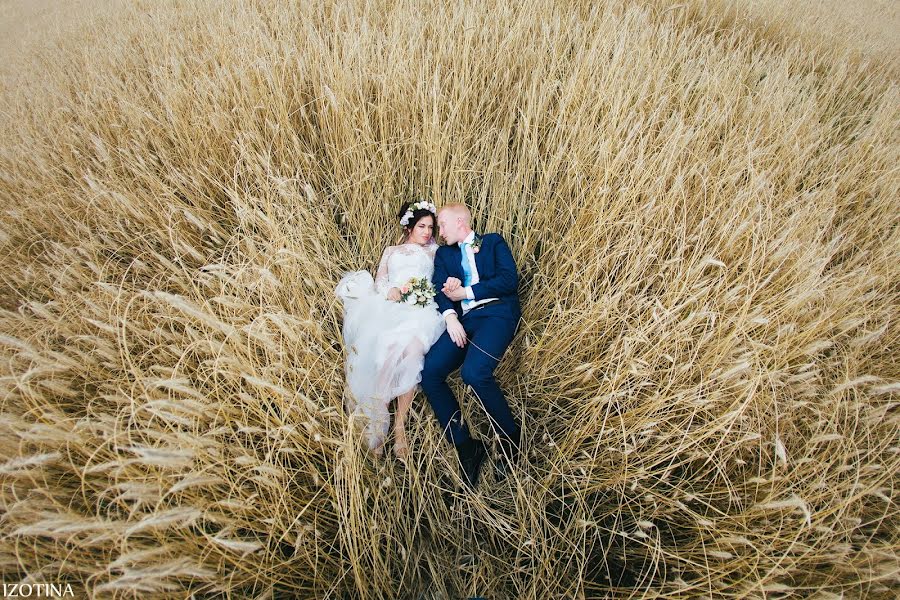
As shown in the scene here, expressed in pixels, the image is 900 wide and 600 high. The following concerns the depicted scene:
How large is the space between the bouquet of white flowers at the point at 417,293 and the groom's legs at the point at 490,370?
38 cm

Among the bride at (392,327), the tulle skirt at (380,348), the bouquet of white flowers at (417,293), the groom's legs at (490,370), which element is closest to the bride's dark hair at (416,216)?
the bride at (392,327)

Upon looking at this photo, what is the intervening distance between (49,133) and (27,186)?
0.60 metres

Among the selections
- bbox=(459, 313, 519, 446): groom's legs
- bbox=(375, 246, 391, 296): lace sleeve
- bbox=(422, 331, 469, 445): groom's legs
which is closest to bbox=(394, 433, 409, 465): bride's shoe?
bbox=(422, 331, 469, 445): groom's legs

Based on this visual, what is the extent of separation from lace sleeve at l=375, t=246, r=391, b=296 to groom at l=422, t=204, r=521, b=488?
0.31 metres

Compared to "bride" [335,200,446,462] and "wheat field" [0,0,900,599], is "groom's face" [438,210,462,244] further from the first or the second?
"wheat field" [0,0,900,599]

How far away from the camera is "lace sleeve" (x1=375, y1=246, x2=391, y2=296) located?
245 cm

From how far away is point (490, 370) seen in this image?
6.58ft

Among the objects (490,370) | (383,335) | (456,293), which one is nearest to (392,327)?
(383,335)

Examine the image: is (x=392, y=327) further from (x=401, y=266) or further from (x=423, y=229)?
(x=423, y=229)

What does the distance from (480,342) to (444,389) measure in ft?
1.04

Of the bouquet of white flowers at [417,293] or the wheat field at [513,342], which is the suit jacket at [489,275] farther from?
the wheat field at [513,342]

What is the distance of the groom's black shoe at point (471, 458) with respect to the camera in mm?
1943

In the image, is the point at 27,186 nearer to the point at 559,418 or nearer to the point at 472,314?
the point at 472,314

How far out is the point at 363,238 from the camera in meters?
2.67
